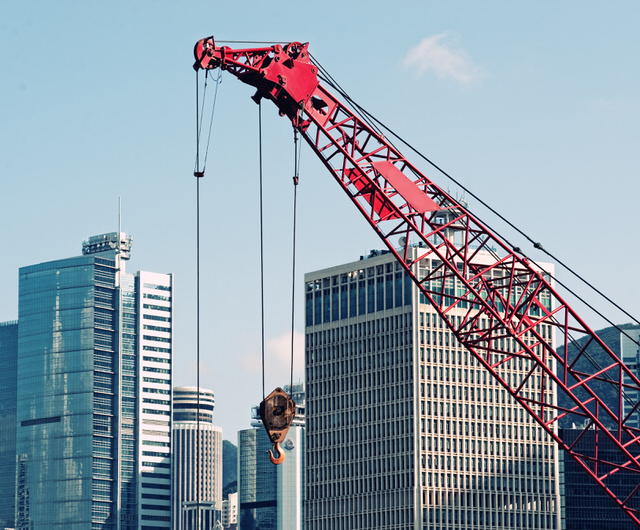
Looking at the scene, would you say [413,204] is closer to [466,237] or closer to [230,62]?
[466,237]

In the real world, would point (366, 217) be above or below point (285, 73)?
below

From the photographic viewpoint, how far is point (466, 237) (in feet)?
290

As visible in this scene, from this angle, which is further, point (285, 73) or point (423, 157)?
point (423, 157)

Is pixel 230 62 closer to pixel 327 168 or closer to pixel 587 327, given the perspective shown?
pixel 327 168

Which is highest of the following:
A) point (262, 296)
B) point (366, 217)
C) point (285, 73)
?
point (285, 73)

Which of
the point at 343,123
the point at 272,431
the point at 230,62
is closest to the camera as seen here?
the point at 272,431

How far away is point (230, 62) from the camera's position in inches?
3209

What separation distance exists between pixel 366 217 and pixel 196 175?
37.8 ft

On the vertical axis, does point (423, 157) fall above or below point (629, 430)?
above

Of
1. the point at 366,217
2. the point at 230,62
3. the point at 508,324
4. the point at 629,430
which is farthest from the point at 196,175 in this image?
the point at 629,430

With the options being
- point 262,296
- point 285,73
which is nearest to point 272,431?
point 262,296

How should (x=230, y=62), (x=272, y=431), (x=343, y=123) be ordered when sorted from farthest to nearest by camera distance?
(x=343, y=123) → (x=230, y=62) → (x=272, y=431)

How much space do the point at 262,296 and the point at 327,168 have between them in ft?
43.2

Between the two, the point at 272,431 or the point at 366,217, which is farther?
the point at 366,217
